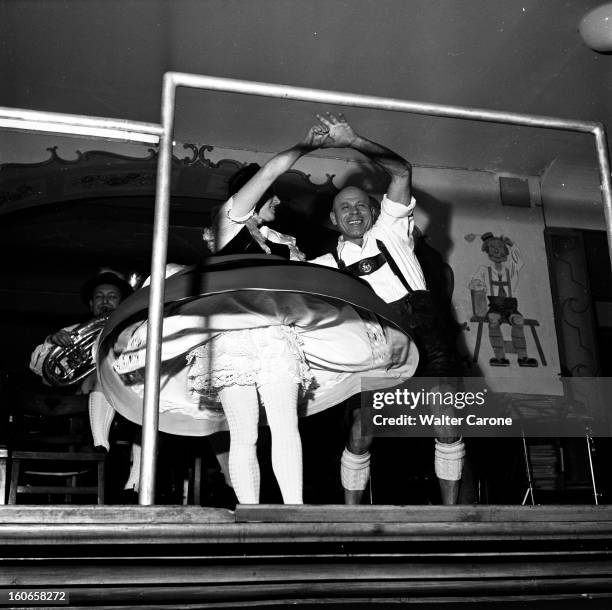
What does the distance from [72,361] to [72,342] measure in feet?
0.27

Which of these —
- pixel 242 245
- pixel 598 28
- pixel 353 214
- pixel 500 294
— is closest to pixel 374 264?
pixel 353 214

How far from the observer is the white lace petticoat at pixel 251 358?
7.88ft

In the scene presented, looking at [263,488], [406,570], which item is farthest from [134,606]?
[263,488]

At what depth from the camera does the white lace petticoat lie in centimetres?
240

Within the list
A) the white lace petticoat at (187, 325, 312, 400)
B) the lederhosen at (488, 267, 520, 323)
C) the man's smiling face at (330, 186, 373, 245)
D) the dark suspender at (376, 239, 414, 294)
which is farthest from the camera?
the lederhosen at (488, 267, 520, 323)

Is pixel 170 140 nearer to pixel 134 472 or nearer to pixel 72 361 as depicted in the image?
pixel 134 472

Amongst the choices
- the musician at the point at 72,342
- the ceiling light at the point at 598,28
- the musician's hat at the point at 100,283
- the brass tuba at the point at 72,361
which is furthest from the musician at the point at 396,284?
the ceiling light at the point at 598,28

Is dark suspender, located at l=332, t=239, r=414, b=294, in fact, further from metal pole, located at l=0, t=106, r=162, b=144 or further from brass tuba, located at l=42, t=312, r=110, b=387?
brass tuba, located at l=42, t=312, r=110, b=387

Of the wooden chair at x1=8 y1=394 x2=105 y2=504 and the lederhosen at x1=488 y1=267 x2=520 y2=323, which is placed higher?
the lederhosen at x1=488 y1=267 x2=520 y2=323

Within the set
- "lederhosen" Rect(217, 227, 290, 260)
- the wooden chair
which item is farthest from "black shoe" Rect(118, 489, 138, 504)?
"lederhosen" Rect(217, 227, 290, 260)

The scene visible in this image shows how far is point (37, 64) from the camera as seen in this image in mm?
4590

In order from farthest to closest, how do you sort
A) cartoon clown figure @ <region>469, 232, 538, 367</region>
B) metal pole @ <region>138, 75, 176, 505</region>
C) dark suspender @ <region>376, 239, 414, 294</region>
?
cartoon clown figure @ <region>469, 232, 538, 367</region> → dark suspender @ <region>376, 239, 414, 294</region> → metal pole @ <region>138, 75, 176, 505</region>

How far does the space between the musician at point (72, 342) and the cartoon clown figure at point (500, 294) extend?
2576 millimetres

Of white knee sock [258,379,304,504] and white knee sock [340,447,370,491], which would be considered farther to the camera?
white knee sock [340,447,370,491]
